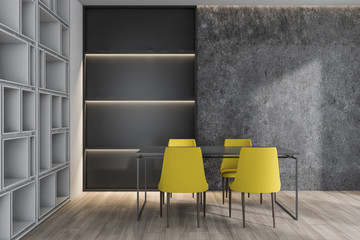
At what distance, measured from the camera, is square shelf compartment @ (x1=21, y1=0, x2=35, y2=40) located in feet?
10.5

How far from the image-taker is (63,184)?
4.21m

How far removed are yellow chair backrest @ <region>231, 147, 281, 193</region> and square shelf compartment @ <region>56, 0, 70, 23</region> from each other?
301 cm

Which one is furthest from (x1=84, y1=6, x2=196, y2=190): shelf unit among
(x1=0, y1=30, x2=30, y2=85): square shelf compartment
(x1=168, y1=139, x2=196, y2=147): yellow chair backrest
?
(x1=0, y1=30, x2=30, y2=85): square shelf compartment

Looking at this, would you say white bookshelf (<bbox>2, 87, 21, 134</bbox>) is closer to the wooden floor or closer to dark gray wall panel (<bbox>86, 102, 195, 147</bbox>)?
the wooden floor

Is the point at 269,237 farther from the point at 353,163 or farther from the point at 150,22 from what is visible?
the point at 150,22

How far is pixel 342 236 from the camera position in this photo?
291 centimetres

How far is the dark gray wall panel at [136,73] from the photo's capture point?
16.2 ft

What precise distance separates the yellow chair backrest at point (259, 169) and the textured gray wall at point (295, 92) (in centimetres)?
181

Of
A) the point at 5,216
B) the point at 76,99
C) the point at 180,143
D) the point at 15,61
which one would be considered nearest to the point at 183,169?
the point at 180,143

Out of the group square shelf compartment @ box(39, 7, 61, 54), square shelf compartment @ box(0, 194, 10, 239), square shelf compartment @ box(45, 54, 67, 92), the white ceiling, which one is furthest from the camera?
the white ceiling

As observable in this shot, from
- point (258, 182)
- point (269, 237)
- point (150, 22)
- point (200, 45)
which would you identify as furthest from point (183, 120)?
point (269, 237)

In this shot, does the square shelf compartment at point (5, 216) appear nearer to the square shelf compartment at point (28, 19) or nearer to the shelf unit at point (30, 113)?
the shelf unit at point (30, 113)

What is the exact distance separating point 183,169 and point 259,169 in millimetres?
770

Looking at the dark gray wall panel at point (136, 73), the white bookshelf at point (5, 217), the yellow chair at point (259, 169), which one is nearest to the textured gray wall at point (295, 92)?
the dark gray wall panel at point (136, 73)
